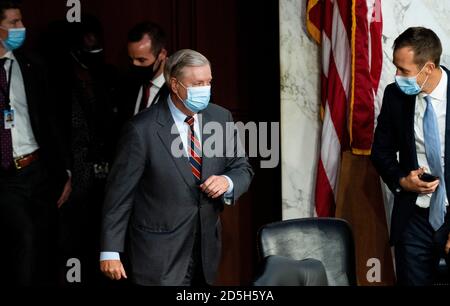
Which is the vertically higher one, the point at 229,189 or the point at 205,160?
the point at 205,160

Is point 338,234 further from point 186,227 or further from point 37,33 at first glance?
point 37,33

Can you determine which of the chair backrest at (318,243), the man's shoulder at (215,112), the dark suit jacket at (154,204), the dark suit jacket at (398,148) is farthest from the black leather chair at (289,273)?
the dark suit jacket at (398,148)

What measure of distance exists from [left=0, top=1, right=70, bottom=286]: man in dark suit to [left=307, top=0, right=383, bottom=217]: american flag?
1.54 metres

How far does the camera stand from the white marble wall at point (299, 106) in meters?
5.66

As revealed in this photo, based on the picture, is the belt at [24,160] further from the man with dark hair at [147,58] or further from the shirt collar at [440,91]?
the shirt collar at [440,91]

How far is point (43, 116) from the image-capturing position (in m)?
5.29

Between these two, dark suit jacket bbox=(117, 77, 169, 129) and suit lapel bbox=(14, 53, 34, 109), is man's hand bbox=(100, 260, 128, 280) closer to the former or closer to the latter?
suit lapel bbox=(14, 53, 34, 109)

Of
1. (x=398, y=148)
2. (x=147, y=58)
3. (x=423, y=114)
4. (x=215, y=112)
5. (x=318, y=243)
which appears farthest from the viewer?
(x=147, y=58)

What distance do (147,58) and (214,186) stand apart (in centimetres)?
135

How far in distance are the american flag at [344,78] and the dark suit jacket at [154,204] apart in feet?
4.07

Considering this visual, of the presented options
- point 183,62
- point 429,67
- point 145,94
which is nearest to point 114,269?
point 183,62

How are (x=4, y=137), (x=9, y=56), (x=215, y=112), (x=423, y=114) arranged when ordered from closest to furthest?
1. (x=215, y=112)
2. (x=423, y=114)
3. (x=4, y=137)
4. (x=9, y=56)

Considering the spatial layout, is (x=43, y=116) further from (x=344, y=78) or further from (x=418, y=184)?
(x=418, y=184)

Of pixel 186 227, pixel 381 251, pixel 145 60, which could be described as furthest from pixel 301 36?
pixel 186 227
